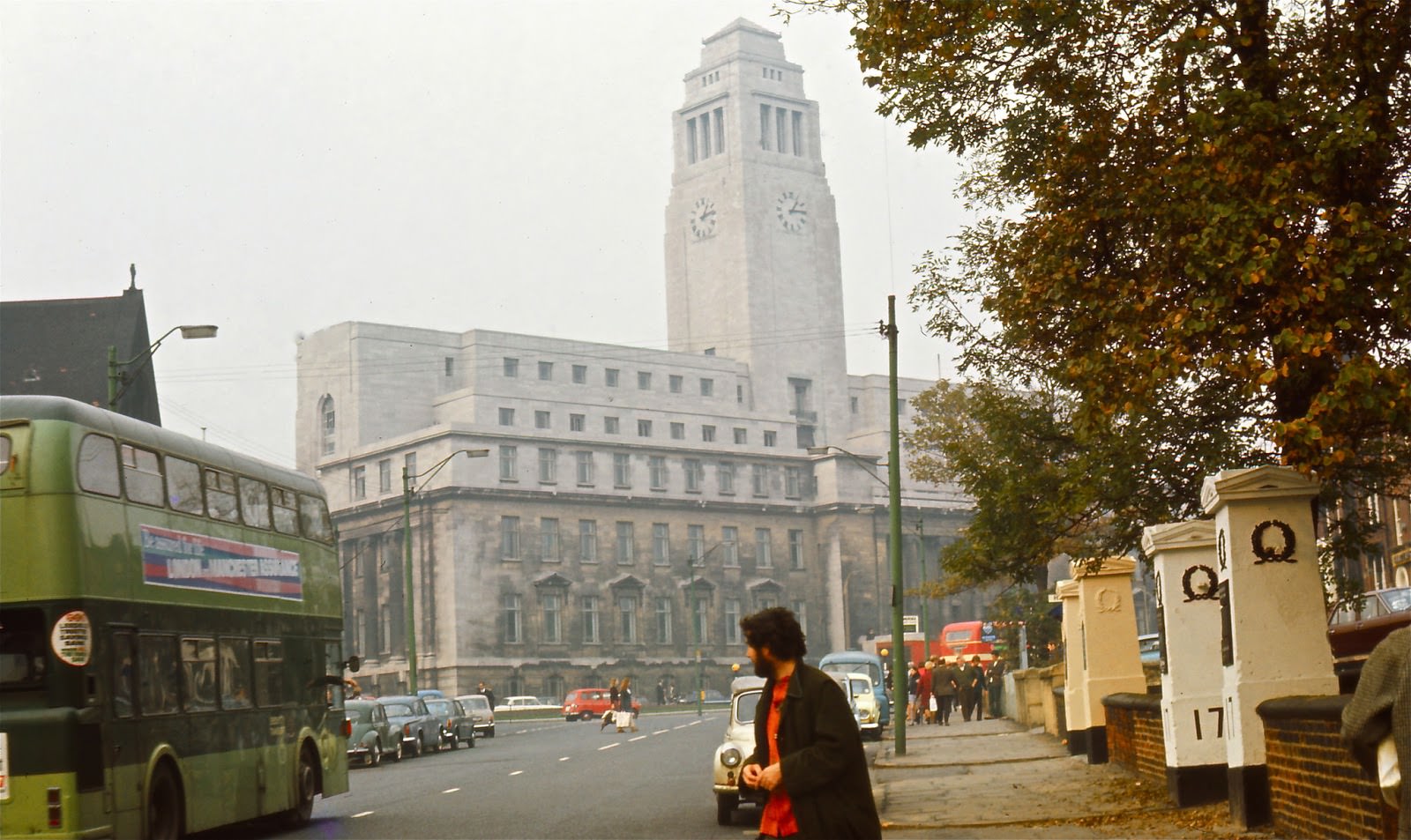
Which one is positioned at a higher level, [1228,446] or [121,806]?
[1228,446]

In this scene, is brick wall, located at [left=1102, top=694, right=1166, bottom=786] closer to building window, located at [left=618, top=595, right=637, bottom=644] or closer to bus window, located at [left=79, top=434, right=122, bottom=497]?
bus window, located at [left=79, top=434, right=122, bottom=497]

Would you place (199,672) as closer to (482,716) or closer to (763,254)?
(482,716)

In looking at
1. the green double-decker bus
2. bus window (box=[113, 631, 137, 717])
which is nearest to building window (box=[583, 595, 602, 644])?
the green double-decker bus

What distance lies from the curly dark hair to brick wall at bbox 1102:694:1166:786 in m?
10.6

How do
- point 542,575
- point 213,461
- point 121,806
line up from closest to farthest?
point 121,806 < point 213,461 < point 542,575

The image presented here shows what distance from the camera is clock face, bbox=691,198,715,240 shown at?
14075cm

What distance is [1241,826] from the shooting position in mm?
14648

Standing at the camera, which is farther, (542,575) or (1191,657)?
(542,575)

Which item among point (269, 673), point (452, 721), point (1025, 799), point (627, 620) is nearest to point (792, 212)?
point (627, 620)

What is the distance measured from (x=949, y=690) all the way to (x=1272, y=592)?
34.9 meters

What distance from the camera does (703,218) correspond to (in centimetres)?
14175

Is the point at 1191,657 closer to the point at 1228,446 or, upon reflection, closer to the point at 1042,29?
the point at 1228,446

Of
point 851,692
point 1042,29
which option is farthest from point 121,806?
point 851,692

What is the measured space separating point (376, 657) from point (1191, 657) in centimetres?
10120
